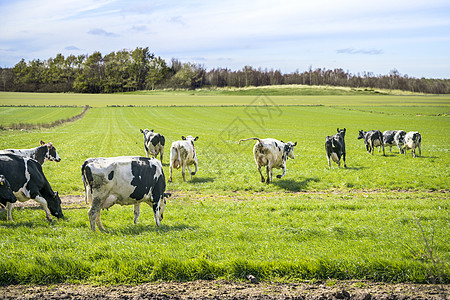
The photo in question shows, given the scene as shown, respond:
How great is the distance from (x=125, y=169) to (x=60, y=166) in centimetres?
1542

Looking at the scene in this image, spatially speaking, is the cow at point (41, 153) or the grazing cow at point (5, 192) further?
the cow at point (41, 153)

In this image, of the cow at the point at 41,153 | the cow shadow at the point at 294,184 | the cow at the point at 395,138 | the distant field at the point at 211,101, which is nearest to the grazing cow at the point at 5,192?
the cow at the point at 41,153

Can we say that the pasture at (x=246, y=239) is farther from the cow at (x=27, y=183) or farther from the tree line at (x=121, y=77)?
the tree line at (x=121, y=77)

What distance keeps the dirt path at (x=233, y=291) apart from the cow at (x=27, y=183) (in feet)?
15.7

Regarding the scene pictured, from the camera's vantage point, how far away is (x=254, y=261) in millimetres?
8000

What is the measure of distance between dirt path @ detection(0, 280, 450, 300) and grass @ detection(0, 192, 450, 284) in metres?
0.27

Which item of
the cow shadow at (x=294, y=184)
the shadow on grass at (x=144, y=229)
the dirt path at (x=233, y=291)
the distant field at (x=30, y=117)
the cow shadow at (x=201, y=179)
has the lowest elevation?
the cow shadow at (x=294, y=184)

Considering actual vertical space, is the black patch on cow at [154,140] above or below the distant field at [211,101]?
below

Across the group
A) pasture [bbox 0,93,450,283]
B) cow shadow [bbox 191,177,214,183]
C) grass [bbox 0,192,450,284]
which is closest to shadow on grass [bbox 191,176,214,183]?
cow shadow [bbox 191,177,214,183]

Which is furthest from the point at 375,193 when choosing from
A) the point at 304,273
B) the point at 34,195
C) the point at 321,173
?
the point at 34,195

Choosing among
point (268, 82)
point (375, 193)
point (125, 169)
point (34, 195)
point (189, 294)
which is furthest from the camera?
point (268, 82)

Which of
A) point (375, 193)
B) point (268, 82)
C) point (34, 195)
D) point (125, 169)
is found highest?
point (268, 82)

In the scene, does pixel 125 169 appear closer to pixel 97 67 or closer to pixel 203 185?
pixel 203 185

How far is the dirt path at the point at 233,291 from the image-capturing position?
22.6 feet
